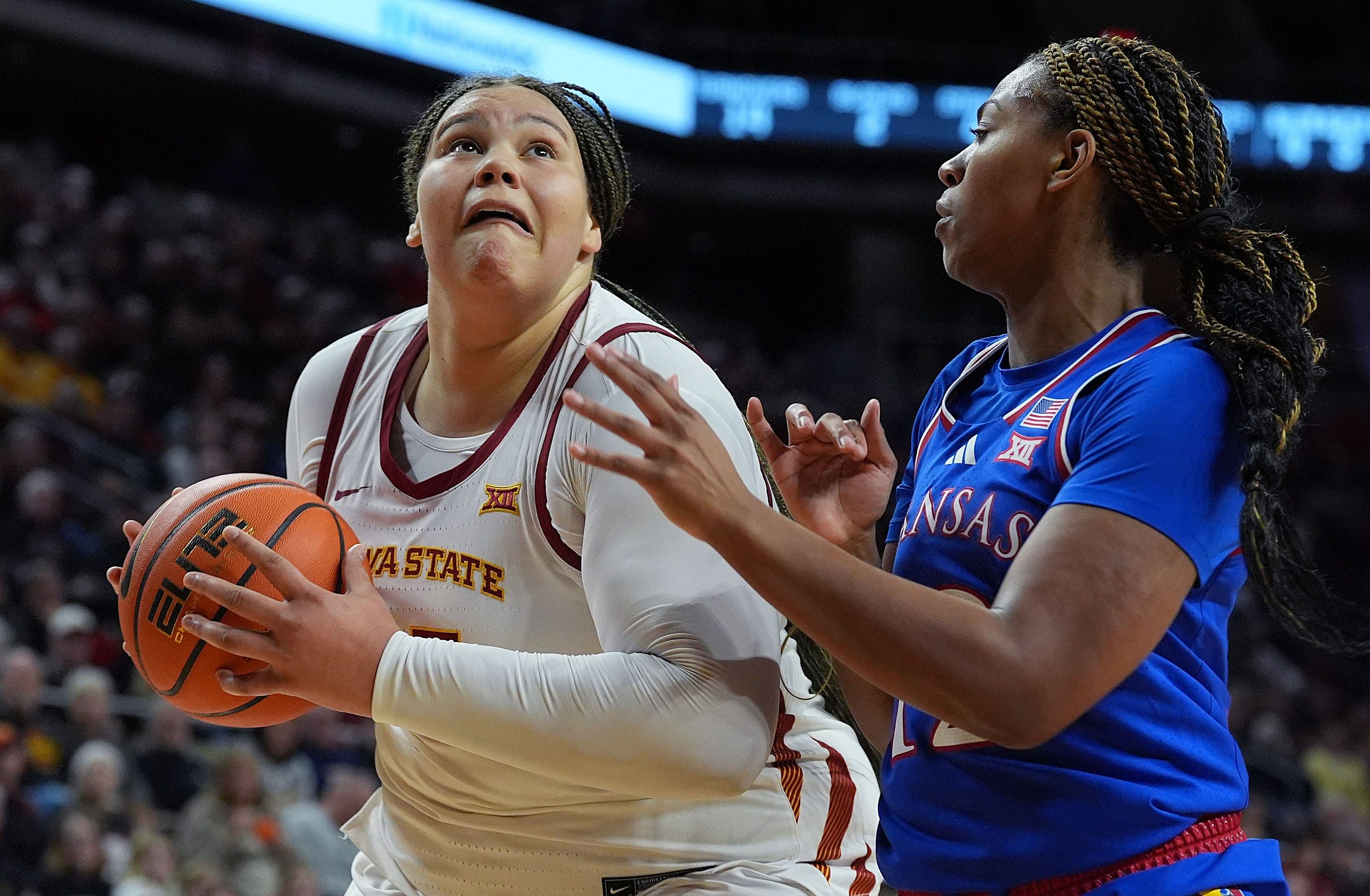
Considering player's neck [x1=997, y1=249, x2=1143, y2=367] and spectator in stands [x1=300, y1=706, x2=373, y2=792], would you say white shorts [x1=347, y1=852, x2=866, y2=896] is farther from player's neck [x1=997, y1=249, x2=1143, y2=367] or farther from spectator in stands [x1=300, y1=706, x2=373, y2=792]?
spectator in stands [x1=300, y1=706, x2=373, y2=792]

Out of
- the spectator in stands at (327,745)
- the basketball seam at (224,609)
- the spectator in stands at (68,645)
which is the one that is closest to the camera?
the basketball seam at (224,609)

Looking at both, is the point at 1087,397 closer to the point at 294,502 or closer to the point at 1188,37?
the point at 294,502

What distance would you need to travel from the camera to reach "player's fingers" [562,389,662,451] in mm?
1615

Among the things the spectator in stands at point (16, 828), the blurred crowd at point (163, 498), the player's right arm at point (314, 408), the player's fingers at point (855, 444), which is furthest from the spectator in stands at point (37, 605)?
the player's fingers at point (855, 444)

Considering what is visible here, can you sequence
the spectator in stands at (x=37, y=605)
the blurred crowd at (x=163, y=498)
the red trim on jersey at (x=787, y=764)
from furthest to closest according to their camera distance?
the spectator in stands at (x=37, y=605) → the blurred crowd at (x=163, y=498) → the red trim on jersey at (x=787, y=764)

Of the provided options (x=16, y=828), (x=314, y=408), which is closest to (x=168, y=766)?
(x=16, y=828)

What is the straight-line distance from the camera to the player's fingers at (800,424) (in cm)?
→ 224

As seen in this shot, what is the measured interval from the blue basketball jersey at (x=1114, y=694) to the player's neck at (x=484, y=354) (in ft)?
2.81

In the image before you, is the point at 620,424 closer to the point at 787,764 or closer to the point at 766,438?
the point at 766,438

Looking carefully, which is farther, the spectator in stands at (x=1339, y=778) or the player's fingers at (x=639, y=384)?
the spectator in stands at (x=1339, y=778)

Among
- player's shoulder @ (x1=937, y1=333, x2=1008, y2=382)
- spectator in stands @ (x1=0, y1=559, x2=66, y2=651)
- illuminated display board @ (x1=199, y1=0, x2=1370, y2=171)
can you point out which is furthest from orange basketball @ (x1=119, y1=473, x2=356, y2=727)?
illuminated display board @ (x1=199, y1=0, x2=1370, y2=171)

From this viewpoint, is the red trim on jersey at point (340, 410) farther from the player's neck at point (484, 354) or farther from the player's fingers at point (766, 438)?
the player's fingers at point (766, 438)

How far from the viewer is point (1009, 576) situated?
1.65 meters

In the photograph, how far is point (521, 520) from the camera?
2.24 meters
